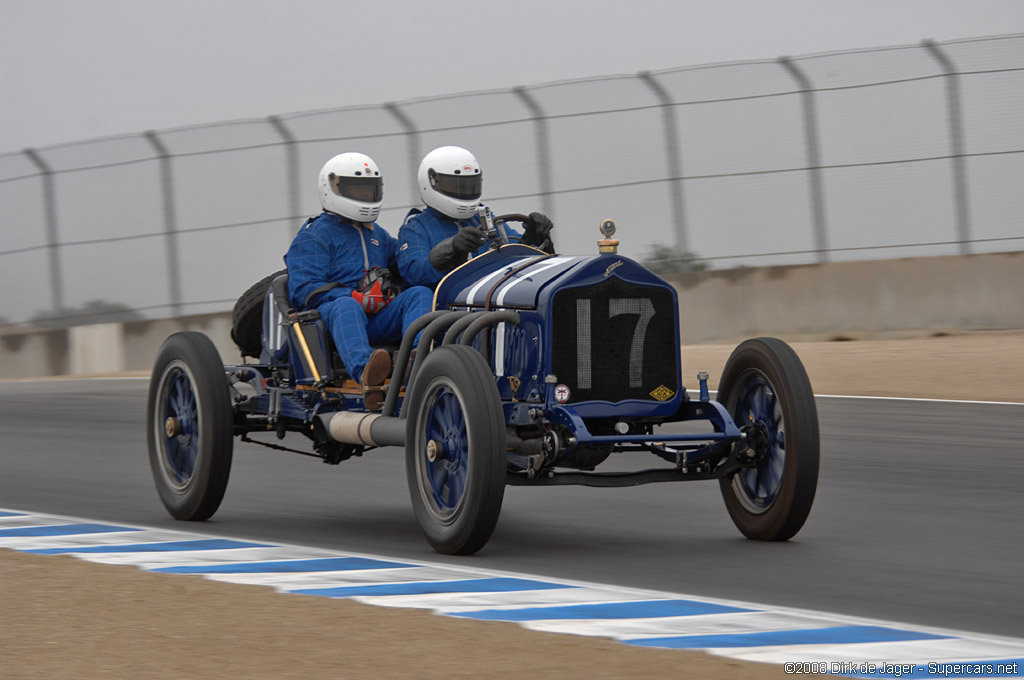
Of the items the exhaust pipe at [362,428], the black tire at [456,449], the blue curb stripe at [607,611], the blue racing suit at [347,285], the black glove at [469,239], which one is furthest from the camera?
the blue racing suit at [347,285]

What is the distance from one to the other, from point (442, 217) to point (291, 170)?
38.1ft

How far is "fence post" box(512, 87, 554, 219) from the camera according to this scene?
20156 millimetres

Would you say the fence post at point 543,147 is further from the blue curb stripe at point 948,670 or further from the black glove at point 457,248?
the blue curb stripe at point 948,670

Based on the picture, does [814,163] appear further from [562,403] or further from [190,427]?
[562,403]

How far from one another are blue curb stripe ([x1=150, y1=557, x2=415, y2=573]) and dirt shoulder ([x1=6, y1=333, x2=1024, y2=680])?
0.26m

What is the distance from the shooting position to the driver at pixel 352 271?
9008mm

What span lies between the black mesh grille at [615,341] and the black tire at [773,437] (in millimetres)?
402

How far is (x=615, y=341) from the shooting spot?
26.2ft

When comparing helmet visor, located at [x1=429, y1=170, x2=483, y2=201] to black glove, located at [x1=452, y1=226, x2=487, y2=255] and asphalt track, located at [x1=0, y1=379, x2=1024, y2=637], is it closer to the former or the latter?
black glove, located at [x1=452, y1=226, x2=487, y2=255]

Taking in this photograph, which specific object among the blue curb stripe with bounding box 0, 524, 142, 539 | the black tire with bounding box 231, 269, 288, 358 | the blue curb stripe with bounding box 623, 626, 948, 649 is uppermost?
the black tire with bounding box 231, 269, 288, 358

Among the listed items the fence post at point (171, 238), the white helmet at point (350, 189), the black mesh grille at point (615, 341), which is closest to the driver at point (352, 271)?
the white helmet at point (350, 189)

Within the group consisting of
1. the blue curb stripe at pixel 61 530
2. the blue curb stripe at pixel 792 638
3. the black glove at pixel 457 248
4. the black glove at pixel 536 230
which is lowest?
the blue curb stripe at pixel 792 638

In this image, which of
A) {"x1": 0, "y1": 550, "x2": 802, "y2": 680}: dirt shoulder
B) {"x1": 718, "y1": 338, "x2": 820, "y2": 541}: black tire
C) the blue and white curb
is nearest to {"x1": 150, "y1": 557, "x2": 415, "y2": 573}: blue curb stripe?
the blue and white curb

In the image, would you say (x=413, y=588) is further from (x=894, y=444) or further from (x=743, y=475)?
(x=894, y=444)
